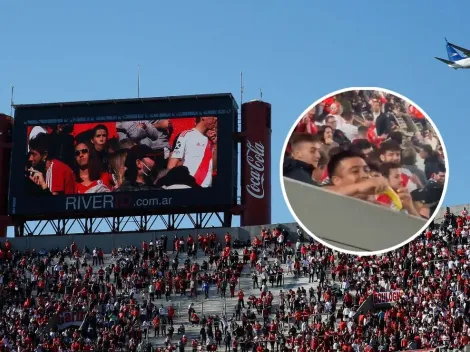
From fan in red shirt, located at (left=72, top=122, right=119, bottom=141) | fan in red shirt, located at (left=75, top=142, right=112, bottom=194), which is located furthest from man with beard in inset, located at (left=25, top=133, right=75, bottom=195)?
fan in red shirt, located at (left=72, top=122, right=119, bottom=141)

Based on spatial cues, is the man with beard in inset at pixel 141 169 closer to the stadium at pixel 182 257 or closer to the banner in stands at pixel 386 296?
the stadium at pixel 182 257

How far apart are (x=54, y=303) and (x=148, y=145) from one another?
1119 centimetres

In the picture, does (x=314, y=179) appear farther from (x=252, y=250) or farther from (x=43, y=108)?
(x=43, y=108)

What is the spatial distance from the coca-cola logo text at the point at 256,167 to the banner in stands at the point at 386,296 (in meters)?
13.5

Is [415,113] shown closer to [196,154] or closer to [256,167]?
[256,167]

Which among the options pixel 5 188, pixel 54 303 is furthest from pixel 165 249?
pixel 5 188

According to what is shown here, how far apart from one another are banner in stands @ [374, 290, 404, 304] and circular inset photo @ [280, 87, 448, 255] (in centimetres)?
1865

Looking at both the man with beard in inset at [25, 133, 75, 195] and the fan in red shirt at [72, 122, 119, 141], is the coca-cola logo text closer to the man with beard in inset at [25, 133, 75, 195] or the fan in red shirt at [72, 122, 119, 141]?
the fan in red shirt at [72, 122, 119, 141]

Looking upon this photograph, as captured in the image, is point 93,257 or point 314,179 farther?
point 93,257

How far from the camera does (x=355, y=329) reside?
110ft

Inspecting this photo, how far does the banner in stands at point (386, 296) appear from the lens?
36.4 metres

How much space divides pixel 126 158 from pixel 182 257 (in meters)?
6.74

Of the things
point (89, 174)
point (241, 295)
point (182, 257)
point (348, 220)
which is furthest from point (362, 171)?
point (89, 174)

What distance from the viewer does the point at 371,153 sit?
18.4 meters
